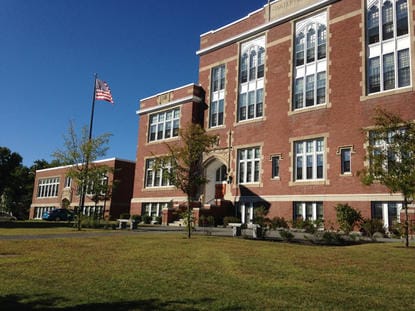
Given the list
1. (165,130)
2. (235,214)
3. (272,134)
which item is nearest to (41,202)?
(165,130)

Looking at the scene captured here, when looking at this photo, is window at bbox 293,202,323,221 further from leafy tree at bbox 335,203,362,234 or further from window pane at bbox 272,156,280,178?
window pane at bbox 272,156,280,178

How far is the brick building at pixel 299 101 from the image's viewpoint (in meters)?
24.4

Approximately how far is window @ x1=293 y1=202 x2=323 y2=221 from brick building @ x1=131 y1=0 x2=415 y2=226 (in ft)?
0.23

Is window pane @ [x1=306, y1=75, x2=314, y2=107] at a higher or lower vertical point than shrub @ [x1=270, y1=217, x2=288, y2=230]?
higher

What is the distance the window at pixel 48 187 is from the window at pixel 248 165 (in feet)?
115

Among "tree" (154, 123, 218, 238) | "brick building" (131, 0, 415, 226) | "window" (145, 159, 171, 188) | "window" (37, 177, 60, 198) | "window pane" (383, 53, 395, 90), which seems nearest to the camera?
"tree" (154, 123, 218, 238)

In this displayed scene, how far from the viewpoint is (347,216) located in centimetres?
2328

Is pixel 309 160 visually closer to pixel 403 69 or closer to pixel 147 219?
pixel 403 69

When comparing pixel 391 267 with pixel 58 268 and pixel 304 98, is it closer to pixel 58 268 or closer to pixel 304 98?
pixel 58 268

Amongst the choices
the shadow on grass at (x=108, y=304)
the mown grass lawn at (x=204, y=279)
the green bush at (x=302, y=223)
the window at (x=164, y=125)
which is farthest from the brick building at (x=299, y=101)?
the shadow on grass at (x=108, y=304)

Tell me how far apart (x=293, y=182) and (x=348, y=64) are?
879 cm

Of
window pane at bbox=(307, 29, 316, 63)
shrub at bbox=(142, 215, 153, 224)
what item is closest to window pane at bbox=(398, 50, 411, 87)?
window pane at bbox=(307, 29, 316, 63)

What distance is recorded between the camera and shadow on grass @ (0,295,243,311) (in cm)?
625

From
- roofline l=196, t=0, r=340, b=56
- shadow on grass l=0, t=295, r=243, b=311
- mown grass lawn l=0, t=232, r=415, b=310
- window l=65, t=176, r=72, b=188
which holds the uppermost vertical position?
roofline l=196, t=0, r=340, b=56
